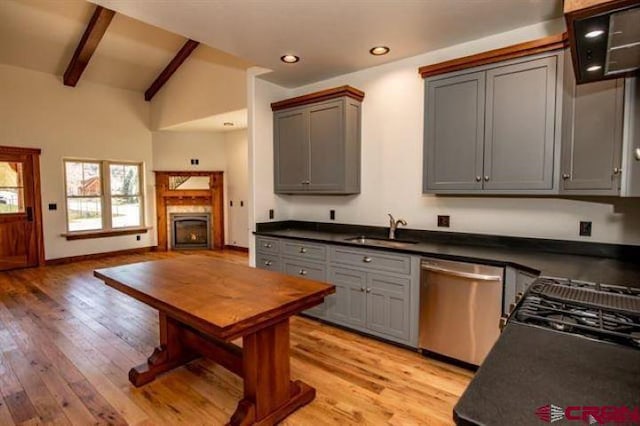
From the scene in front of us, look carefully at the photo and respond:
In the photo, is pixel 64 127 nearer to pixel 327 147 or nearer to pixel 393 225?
pixel 327 147

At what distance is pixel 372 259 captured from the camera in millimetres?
2945

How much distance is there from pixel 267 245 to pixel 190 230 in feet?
15.3

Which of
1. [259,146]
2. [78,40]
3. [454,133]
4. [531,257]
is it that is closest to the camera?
[531,257]

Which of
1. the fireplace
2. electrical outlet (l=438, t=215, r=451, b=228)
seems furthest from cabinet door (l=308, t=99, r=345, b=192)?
the fireplace

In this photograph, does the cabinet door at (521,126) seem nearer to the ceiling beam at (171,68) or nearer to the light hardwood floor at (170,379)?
Answer: the light hardwood floor at (170,379)

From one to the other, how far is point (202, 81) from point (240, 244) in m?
3.38

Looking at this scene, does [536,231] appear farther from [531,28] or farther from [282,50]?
[282,50]

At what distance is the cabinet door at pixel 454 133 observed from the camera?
264 cm

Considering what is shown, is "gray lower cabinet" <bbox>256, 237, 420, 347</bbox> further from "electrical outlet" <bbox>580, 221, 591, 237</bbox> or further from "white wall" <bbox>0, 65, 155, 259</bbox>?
"white wall" <bbox>0, 65, 155, 259</bbox>

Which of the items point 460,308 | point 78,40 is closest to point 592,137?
point 460,308

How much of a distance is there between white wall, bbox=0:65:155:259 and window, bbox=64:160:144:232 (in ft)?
0.65

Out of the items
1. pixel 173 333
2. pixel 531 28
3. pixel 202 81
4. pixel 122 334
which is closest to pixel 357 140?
pixel 531 28

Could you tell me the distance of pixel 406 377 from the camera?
2449mm

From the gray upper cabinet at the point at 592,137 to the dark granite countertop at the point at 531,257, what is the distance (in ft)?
1.53
